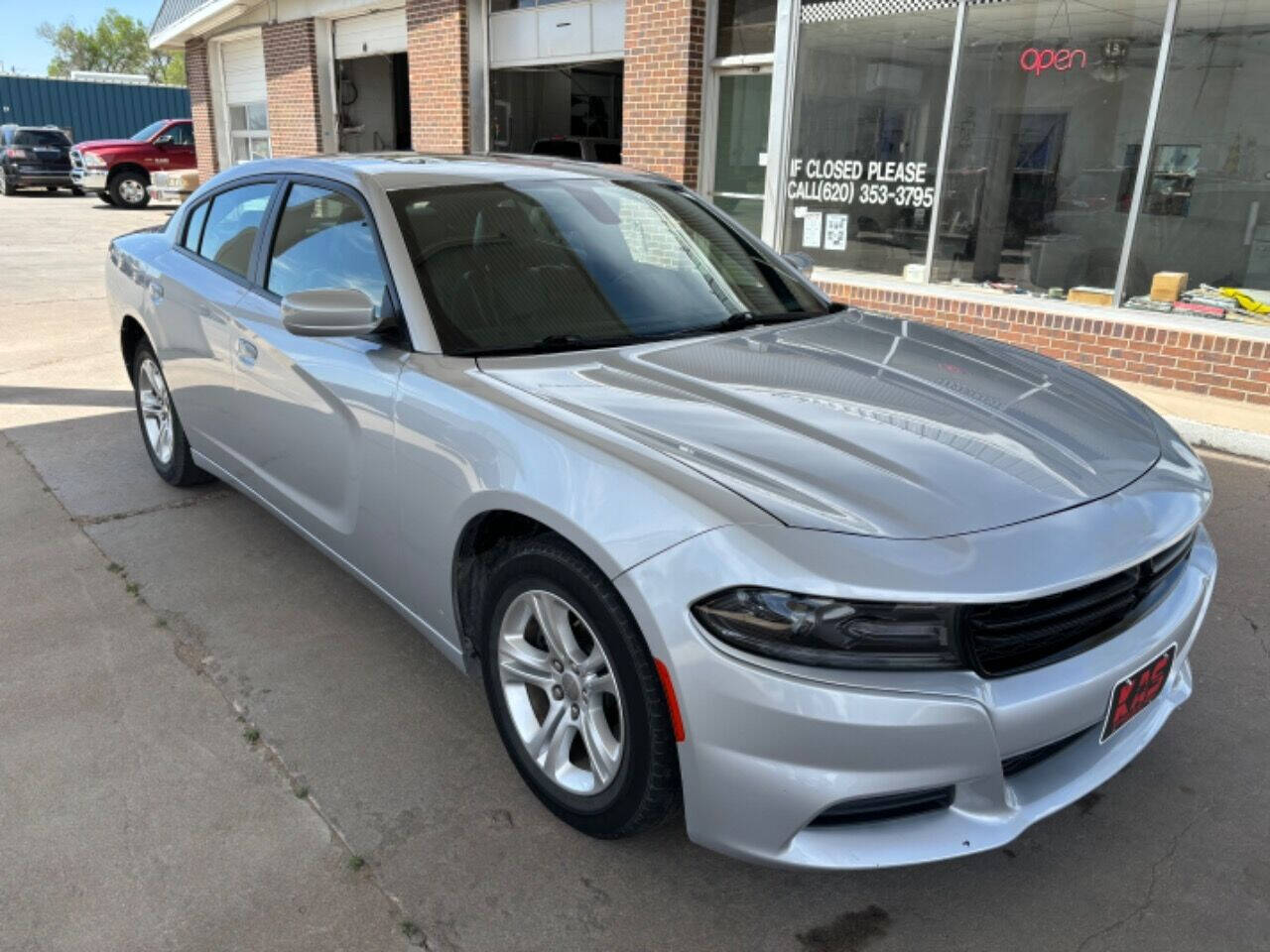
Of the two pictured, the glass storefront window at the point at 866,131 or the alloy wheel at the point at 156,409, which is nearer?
the alloy wheel at the point at 156,409

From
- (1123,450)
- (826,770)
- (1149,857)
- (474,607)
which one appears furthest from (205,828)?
(1123,450)

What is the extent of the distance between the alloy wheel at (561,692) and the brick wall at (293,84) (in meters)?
15.0

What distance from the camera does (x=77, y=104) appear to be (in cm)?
3772

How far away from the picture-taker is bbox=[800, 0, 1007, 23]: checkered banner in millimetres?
7648

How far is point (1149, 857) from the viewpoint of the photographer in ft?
7.98

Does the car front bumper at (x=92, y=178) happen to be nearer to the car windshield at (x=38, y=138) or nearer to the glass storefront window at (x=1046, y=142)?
the car windshield at (x=38, y=138)

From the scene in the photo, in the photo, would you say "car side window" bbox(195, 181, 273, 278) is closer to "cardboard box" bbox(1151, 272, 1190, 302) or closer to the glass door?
the glass door

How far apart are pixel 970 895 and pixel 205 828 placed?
194 cm

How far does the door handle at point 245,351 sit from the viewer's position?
3.57 metres

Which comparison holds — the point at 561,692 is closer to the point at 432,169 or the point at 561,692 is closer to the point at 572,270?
the point at 572,270

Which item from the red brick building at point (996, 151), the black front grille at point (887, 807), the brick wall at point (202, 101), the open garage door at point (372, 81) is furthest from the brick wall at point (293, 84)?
the black front grille at point (887, 807)

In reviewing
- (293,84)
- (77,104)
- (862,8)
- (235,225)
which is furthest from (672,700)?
(77,104)

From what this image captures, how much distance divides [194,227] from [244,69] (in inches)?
621

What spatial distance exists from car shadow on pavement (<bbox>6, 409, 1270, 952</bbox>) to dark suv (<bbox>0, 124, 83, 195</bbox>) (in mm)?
28886
